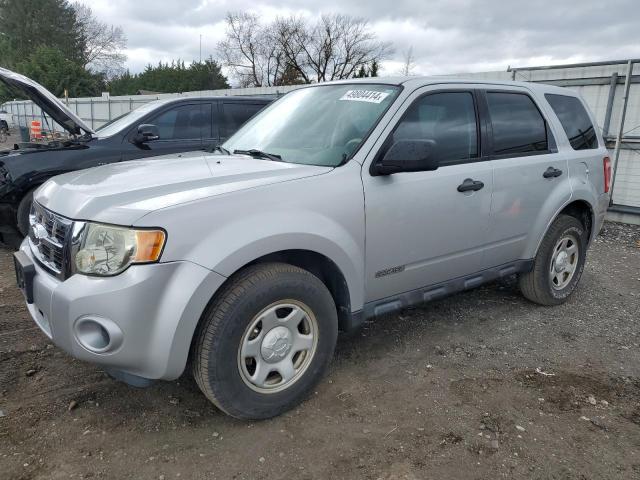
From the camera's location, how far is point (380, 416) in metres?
2.84

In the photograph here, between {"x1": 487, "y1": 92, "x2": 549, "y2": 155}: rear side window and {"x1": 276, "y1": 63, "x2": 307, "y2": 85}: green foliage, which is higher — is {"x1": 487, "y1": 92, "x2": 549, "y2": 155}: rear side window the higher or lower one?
the lower one

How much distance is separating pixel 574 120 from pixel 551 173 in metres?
0.80

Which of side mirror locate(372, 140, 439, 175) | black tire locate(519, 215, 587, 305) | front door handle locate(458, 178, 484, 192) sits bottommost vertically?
black tire locate(519, 215, 587, 305)

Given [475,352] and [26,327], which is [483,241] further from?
[26,327]

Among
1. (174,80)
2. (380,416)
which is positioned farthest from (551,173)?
(174,80)

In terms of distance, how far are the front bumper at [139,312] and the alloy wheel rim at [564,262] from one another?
127 inches

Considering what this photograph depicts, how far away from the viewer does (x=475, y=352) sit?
3699mm

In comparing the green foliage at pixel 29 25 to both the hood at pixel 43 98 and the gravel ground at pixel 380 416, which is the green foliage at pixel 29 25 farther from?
the gravel ground at pixel 380 416

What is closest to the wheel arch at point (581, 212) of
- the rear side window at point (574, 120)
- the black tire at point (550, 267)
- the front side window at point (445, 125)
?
the black tire at point (550, 267)

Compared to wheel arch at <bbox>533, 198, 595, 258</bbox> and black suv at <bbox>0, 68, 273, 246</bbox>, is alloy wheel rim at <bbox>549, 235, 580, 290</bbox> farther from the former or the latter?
black suv at <bbox>0, 68, 273, 246</bbox>

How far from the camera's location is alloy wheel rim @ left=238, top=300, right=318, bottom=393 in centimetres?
260

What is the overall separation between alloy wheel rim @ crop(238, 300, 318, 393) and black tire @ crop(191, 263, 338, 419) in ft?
0.09

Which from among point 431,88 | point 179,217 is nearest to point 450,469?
point 179,217

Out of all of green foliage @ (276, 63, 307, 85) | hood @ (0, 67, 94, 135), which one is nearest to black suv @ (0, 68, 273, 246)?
hood @ (0, 67, 94, 135)
